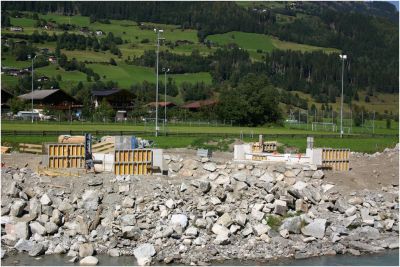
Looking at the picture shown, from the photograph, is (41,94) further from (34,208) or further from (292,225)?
(292,225)

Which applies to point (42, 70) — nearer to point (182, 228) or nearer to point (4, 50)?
point (4, 50)

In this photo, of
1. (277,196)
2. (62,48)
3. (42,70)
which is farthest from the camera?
(62,48)

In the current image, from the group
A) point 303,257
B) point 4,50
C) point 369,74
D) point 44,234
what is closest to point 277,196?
point 303,257

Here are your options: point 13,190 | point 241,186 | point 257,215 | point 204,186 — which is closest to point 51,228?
point 13,190

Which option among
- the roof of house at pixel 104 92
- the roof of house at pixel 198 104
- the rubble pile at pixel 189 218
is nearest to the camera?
the rubble pile at pixel 189 218

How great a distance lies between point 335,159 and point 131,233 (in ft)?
62.9

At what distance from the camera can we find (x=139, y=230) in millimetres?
27469

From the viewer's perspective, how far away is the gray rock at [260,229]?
28061 mm

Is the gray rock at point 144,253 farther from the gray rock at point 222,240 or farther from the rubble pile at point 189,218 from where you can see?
the gray rock at point 222,240

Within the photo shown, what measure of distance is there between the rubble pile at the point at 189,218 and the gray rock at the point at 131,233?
4 cm

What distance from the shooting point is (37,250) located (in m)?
25.9

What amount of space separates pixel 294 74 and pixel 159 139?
12219 centimetres

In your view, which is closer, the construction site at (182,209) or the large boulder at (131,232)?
the construction site at (182,209)

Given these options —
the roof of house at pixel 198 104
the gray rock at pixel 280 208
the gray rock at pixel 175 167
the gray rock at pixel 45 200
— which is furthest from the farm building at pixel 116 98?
the gray rock at pixel 280 208
